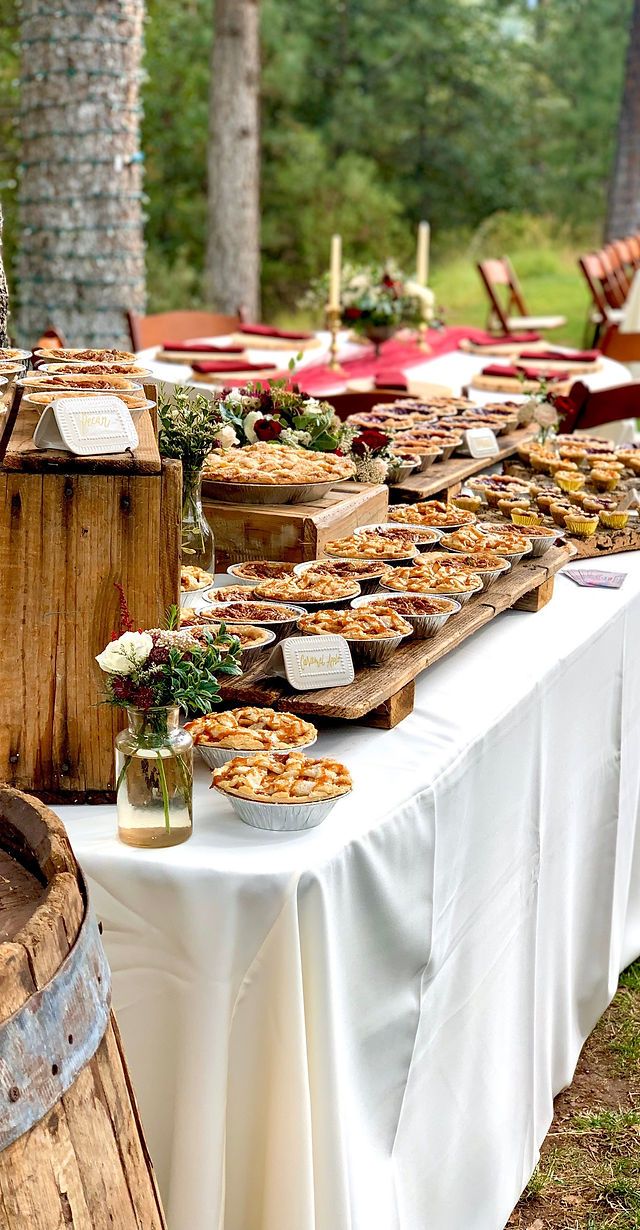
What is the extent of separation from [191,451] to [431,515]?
0.60 metres

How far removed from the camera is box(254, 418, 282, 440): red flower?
2.75 metres

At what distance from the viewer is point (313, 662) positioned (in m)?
1.76

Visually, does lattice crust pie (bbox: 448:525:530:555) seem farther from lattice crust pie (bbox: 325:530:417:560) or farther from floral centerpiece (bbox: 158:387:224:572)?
floral centerpiece (bbox: 158:387:224:572)

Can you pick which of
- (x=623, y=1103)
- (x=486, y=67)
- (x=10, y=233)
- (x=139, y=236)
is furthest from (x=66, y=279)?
(x=486, y=67)

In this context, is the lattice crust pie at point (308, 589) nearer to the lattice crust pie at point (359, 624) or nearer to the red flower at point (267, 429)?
the lattice crust pie at point (359, 624)

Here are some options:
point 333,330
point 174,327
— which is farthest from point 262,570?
point 174,327

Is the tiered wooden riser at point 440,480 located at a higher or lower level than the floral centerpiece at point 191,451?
lower

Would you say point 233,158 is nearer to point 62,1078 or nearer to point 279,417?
point 279,417

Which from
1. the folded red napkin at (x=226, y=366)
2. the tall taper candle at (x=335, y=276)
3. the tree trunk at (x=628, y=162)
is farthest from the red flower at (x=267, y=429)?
the tree trunk at (x=628, y=162)

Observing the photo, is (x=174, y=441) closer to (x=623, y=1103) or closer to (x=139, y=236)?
(x=623, y=1103)

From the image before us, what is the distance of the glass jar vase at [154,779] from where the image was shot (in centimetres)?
146

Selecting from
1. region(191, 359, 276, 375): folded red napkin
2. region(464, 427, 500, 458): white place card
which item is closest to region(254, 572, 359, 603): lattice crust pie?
region(464, 427, 500, 458): white place card

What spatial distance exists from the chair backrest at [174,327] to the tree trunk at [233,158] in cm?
448

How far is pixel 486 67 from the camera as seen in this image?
16812 millimetres
